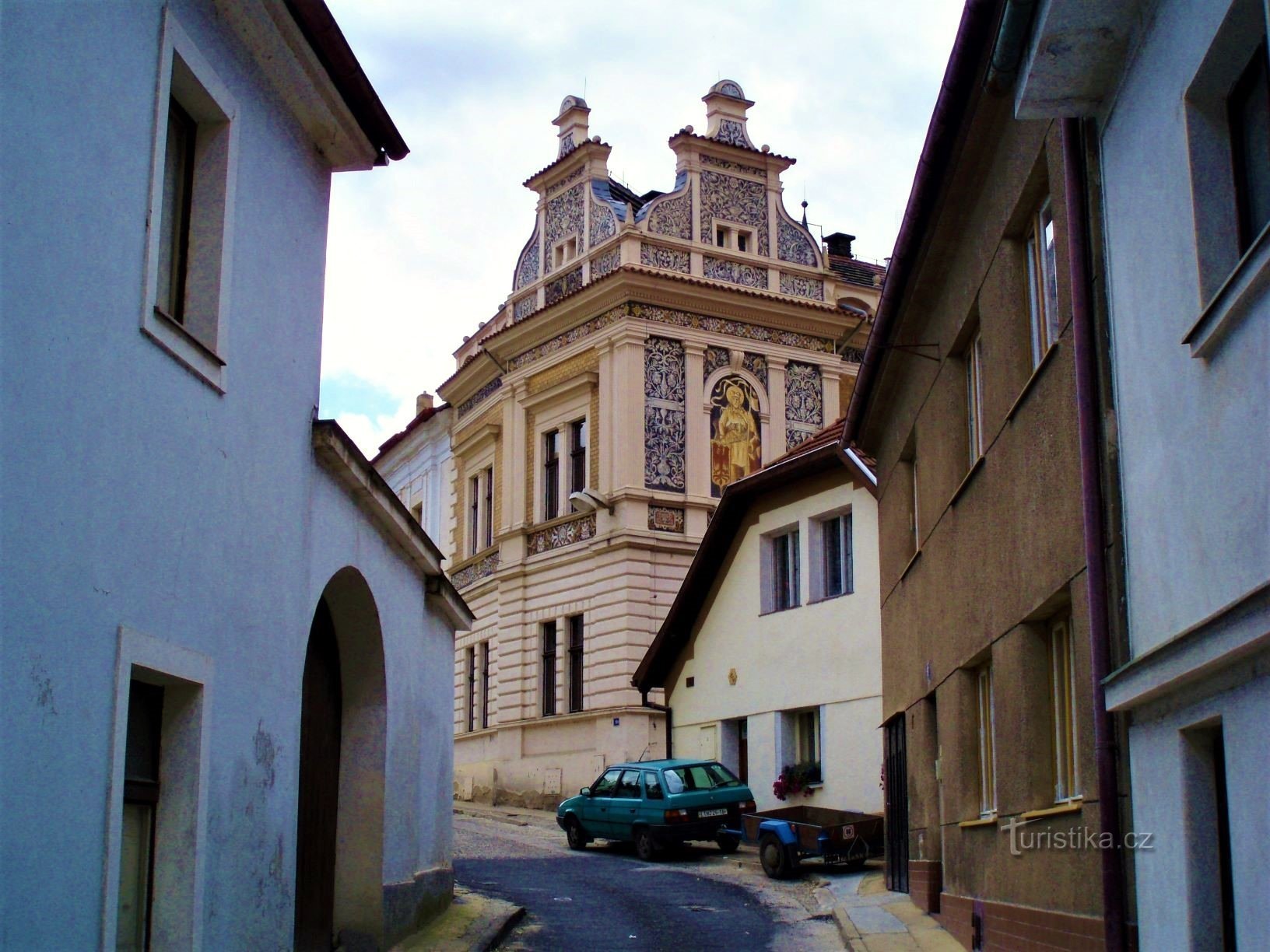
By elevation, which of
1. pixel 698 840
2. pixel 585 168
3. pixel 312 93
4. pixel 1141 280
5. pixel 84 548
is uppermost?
pixel 585 168

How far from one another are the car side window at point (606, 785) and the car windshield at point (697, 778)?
120 cm

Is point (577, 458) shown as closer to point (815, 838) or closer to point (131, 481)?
point (815, 838)

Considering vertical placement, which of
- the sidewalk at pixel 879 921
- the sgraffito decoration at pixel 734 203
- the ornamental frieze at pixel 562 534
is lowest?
the sidewalk at pixel 879 921

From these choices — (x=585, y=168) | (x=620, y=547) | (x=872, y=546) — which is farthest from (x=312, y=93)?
(x=585, y=168)

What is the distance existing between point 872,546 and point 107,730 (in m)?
17.5

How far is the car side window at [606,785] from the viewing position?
1006 inches

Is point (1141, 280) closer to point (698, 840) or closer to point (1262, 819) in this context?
point (1262, 819)

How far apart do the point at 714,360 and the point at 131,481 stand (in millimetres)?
28528

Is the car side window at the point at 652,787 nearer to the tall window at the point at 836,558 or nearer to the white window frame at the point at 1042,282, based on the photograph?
the tall window at the point at 836,558

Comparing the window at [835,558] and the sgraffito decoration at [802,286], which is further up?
the sgraffito decoration at [802,286]

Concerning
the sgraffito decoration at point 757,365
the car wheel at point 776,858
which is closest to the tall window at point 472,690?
the sgraffito decoration at point 757,365

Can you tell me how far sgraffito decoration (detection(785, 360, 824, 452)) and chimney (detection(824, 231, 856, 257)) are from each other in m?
8.00

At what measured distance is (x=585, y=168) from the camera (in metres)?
37.7

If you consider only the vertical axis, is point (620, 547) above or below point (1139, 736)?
above
